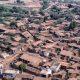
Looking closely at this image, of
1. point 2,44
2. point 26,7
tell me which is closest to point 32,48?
point 2,44

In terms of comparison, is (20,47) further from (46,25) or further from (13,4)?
(13,4)

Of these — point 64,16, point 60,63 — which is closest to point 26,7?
point 64,16

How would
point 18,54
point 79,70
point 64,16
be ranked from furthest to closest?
1. point 64,16
2. point 18,54
3. point 79,70

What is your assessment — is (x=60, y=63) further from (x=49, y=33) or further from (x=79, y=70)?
(x=49, y=33)

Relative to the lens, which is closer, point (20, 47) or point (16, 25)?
point (20, 47)

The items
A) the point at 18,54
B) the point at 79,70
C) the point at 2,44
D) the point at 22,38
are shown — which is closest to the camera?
the point at 79,70

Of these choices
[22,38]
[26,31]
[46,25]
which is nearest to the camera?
[22,38]
